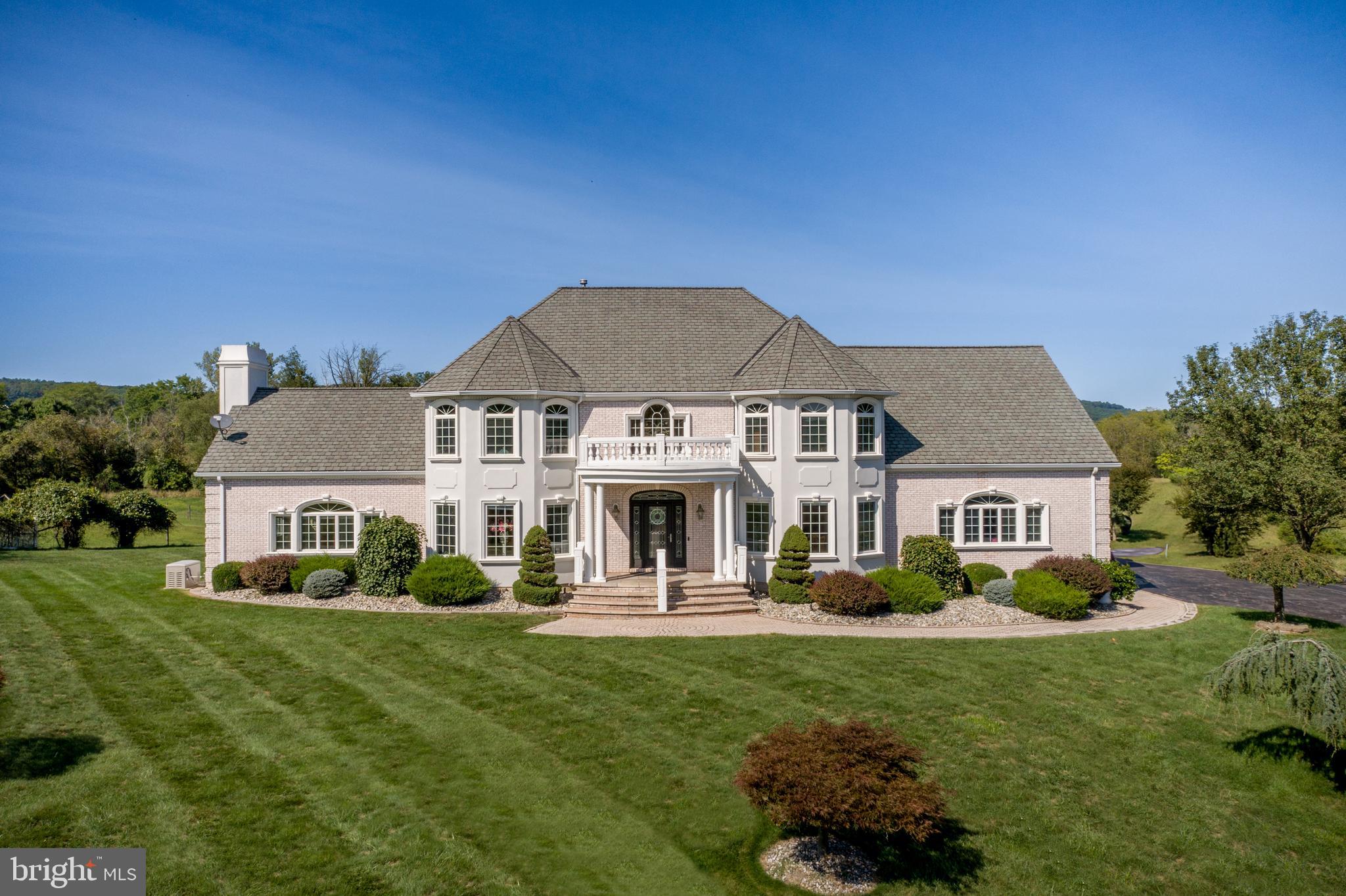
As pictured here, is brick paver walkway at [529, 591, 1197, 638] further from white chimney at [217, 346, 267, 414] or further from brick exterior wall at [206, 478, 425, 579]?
white chimney at [217, 346, 267, 414]

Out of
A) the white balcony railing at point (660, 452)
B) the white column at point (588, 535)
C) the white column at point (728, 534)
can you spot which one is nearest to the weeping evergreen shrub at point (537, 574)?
the white column at point (588, 535)

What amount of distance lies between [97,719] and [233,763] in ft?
11.7

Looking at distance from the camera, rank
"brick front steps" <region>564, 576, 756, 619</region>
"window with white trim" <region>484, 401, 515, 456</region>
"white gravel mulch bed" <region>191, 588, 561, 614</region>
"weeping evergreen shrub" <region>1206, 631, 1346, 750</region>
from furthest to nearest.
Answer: "window with white trim" <region>484, 401, 515, 456</region>, "white gravel mulch bed" <region>191, 588, 561, 614</region>, "brick front steps" <region>564, 576, 756, 619</region>, "weeping evergreen shrub" <region>1206, 631, 1346, 750</region>

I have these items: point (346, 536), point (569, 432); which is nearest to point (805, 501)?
point (569, 432)

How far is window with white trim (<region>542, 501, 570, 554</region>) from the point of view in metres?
24.8

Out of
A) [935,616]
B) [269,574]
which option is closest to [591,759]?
[935,616]

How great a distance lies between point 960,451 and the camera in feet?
87.5

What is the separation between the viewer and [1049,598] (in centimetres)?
2248

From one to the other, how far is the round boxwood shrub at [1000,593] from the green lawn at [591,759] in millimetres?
3700

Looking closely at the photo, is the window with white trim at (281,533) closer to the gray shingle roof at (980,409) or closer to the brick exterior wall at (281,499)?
the brick exterior wall at (281,499)

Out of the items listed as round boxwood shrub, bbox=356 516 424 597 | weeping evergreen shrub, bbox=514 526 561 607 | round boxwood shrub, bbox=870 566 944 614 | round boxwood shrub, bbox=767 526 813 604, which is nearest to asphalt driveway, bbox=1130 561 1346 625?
round boxwood shrub, bbox=870 566 944 614

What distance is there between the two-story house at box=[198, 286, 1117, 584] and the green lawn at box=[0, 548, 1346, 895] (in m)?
5.81

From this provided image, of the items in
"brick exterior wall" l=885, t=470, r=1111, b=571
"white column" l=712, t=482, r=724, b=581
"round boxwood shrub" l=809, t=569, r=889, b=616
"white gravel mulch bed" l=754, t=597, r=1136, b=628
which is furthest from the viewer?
"brick exterior wall" l=885, t=470, r=1111, b=571

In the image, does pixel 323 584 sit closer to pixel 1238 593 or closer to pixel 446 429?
pixel 446 429
